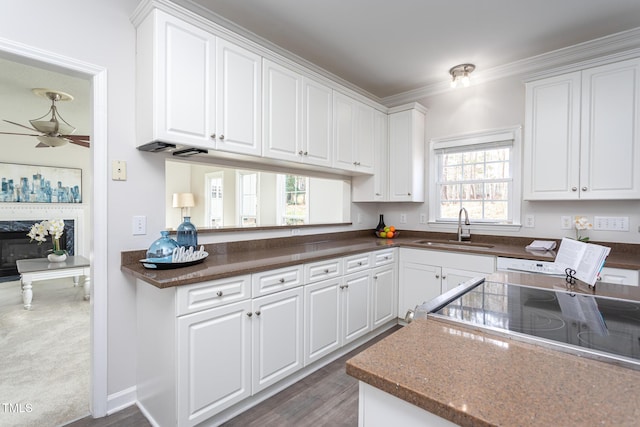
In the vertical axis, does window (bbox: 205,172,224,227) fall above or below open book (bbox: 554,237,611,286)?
above

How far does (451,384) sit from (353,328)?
2.12 m

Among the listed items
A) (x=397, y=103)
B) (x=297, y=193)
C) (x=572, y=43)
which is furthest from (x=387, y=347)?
(x=297, y=193)

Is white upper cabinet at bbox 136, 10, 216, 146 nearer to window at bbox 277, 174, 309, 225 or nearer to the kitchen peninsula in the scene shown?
the kitchen peninsula

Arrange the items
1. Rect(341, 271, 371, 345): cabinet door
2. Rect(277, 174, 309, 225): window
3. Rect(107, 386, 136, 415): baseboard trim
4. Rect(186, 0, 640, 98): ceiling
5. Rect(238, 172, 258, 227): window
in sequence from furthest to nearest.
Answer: Rect(238, 172, 258, 227): window < Rect(277, 174, 309, 225): window < Rect(341, 271, 371, 345): cabinet door < Rect(186, 0, 640, 98): ceiling < Rect(107, 386, 136, 415): baseboard trim

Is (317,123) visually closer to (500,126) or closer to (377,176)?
(377,176)

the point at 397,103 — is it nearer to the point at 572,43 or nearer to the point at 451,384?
the point at 572,43

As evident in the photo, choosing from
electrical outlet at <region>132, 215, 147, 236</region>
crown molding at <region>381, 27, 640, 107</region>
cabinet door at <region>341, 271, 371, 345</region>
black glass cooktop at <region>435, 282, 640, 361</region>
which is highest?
crown molding at <region>381, 27, 640, 107</region>

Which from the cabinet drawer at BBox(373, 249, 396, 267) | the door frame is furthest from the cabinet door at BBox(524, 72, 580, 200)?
the door frame

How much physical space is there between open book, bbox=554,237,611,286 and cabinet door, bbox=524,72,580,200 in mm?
1376

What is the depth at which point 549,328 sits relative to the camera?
0.93 metres

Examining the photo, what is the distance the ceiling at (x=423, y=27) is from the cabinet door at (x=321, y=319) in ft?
6.53

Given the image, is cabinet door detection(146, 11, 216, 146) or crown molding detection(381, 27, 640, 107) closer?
cabinet door detection(146, 11, 216, 146)

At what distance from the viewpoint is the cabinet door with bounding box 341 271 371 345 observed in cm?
258

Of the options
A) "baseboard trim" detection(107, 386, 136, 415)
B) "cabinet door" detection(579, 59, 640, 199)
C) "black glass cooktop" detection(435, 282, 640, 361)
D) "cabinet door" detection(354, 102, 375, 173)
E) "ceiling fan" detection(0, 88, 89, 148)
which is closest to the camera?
"black glass cooktop" detection(435, 282, 640, 361)
